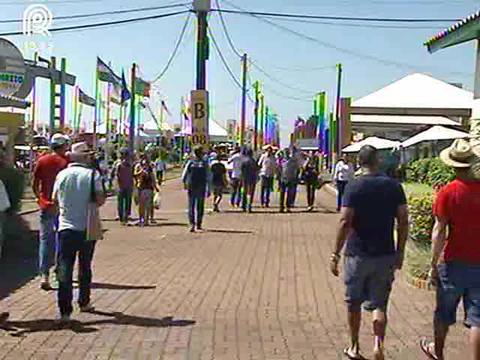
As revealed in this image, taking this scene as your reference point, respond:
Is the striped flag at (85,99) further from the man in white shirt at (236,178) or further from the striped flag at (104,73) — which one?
the man in white shirt at (236,178)

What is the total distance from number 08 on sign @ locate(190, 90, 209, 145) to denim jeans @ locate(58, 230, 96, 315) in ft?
44.6

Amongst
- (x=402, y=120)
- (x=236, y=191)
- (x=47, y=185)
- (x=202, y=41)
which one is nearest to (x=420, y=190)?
(x=47, y=185)

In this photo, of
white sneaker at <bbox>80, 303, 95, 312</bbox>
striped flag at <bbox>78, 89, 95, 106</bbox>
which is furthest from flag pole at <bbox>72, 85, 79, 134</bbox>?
white sneaker at <bbox>80, 303, 95, 312</bbox>

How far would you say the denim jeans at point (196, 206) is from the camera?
688 inches

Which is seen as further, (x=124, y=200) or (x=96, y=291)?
(x=124, y=200)

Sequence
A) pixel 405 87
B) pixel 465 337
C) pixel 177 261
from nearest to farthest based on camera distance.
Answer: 1. pixel 465 337
2. pixel 177 261
3. pixel 405 87

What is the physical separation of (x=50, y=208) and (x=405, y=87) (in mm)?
14573

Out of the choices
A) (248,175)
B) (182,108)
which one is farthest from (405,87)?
(182,108)

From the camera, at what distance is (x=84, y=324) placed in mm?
8305

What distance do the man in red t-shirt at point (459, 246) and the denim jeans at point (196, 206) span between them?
36.2 feet

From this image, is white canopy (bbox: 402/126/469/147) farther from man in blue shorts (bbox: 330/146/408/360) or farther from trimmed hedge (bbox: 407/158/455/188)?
man in blue shorts (bbox: 330/146/408/360)

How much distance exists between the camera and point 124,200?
1934cm

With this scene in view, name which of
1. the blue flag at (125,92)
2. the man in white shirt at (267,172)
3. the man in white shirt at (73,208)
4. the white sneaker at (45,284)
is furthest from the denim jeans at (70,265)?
the blue flag at (125,92)

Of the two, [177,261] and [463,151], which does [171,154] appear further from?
[463,151]
